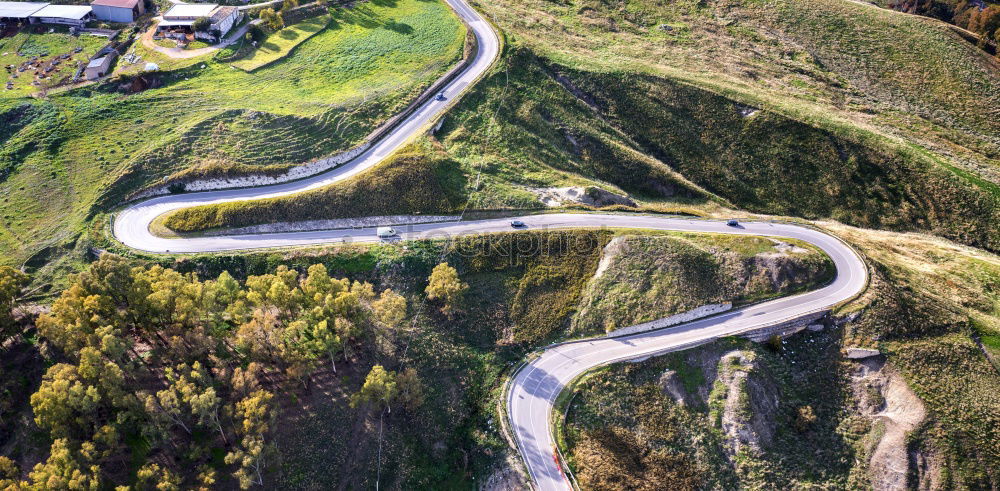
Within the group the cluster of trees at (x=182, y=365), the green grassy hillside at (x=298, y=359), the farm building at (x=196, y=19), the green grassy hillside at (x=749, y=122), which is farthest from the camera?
the farm building at (x=196, y=19)

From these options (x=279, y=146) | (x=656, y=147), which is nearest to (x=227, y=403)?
(x=279, y=146)

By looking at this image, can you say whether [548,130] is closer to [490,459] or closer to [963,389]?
[490,459]

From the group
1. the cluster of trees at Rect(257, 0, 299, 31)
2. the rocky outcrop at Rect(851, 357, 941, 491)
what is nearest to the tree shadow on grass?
the cluster of trees at Rect(257, 0, 299, 31)

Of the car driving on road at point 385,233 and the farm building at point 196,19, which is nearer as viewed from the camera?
the car driving on road at point 385,233

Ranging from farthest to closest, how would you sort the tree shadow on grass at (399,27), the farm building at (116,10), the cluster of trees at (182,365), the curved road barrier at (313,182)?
1. the tree shadow on grass at (399,27)
2. the farm building at (116,10)
3. the curved road barrier at (313,182)
4. the cluster of trees at (182,365)

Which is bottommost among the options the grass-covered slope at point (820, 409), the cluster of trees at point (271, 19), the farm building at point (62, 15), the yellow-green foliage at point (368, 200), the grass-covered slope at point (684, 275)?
the grass-covered slope at point (820, 409)

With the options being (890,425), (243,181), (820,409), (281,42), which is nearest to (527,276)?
(820,409)

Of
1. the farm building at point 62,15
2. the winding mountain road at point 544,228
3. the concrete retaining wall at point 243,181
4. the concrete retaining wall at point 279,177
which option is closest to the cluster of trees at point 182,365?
the winding mountain road at point 544,228

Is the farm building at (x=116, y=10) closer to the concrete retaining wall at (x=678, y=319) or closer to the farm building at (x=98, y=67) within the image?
the farm building at (x=98, y=67)
